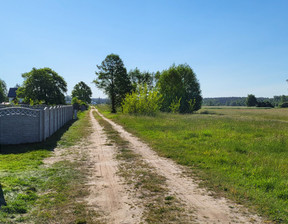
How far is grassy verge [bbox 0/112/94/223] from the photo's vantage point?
153 inches

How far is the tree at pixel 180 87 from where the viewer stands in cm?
4927

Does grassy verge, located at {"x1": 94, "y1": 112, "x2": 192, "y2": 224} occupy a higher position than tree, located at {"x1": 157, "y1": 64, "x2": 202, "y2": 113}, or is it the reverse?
tree, located at {"x1": 157, "y1": 64, "x2": 202, "y2": 113}

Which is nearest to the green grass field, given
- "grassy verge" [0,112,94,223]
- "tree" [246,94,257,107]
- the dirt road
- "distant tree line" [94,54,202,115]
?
the dirt road

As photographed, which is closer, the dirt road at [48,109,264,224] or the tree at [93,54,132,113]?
the dirt road at [48,109,264,224]

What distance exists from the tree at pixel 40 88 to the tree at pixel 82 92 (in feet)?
176

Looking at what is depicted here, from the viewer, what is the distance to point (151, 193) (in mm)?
5008

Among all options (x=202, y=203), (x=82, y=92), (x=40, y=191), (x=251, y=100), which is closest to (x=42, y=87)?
(x=40, y=191)

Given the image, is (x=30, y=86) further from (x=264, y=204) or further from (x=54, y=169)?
(x=264, y=204)

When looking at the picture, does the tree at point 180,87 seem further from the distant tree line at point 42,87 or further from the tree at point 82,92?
the tree at point 82,92

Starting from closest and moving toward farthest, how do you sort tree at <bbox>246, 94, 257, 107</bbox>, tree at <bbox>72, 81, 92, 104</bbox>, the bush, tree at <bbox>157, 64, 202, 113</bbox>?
the bush → tree at <bbox>157, 64, 202, 113</bbox> → tree at <bbox>72, 81, 92, 104</bbox> → tree at <bbox>246, 94, 257, 107</bbox>

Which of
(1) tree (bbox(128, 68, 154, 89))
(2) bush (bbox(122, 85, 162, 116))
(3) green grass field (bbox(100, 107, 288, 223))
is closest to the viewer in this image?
(3) green grass field (bbox(100, 107, 288, 223))

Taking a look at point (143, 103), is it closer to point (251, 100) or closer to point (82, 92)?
point (82, 92)

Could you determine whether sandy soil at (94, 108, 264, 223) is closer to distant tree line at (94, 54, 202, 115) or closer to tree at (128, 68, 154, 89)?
distant tree line at (94, 54, 202, 115)

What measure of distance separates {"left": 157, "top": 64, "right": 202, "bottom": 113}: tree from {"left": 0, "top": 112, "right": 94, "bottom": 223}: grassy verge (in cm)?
4077
